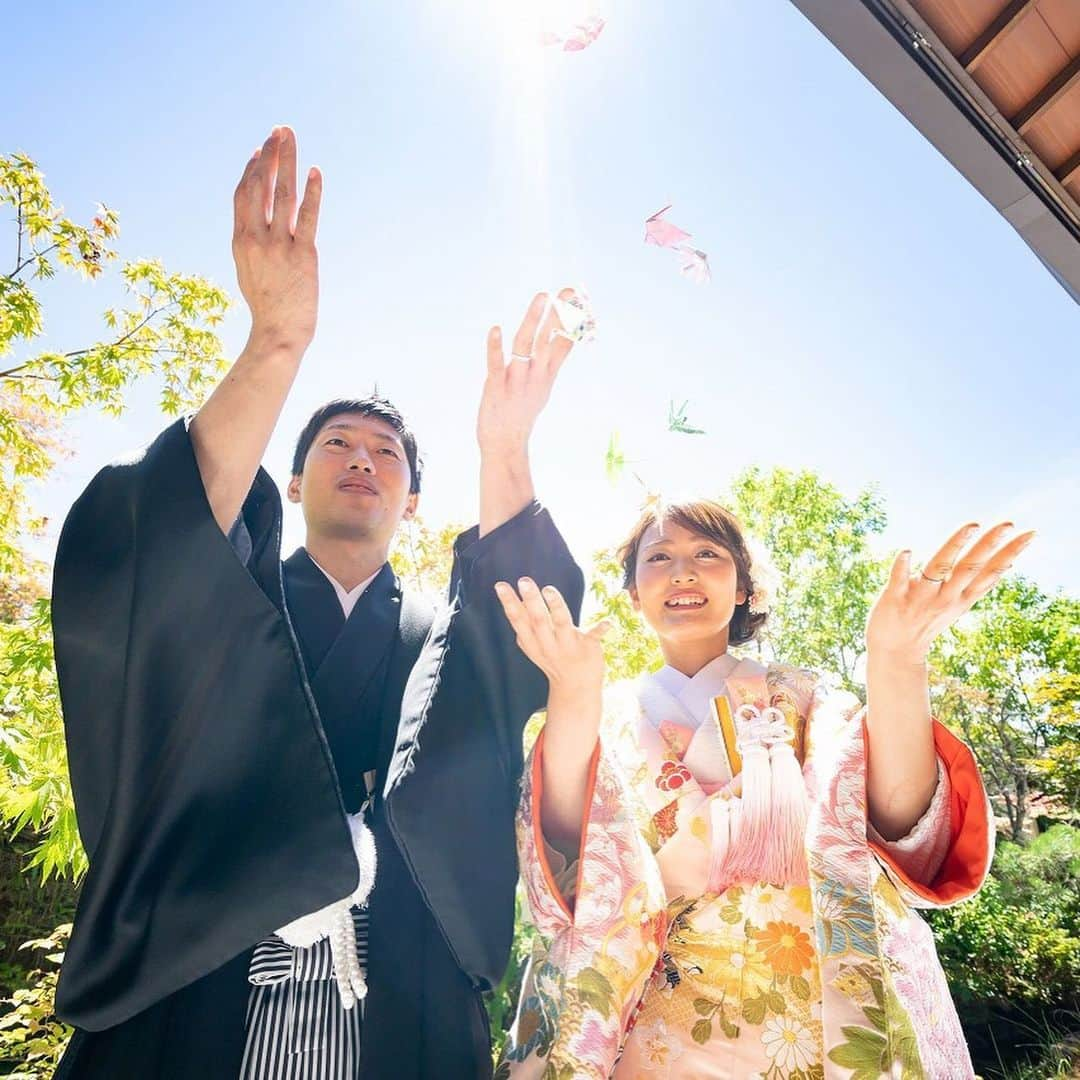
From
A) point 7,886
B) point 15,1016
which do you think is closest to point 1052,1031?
point 15,1016

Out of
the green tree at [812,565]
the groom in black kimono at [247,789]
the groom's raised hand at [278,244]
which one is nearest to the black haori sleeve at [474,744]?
the groom in black kimono at [247,789]

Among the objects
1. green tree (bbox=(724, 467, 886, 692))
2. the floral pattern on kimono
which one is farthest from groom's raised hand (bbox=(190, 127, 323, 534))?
green tree (bbox=(724, 467, 886, 692))

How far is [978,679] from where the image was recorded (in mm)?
15484

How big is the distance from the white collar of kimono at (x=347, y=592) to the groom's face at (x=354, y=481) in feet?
0.39

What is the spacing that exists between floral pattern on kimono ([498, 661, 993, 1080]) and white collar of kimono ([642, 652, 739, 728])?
285mm

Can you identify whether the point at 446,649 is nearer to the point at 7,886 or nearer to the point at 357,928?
the point at 357,928

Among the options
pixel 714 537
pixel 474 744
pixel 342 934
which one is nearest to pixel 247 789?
pixel 342 934

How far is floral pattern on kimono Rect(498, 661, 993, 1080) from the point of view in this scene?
1.48 metres

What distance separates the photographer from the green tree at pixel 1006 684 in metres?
14.1

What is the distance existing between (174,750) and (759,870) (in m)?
1.26

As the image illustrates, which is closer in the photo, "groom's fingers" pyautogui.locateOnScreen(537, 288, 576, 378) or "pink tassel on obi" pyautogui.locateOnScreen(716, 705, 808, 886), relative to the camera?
"pink tassel on obi" pyautogui.locateOnScreen(716, 705, 808, 886)

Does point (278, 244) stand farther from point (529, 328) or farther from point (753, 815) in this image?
point (753, 815)

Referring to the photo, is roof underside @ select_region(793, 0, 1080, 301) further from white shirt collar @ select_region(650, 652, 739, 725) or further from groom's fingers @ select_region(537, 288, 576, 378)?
white shirt collar @ select_region(650, 652, 739, 725)

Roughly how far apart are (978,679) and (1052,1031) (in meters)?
9.05
